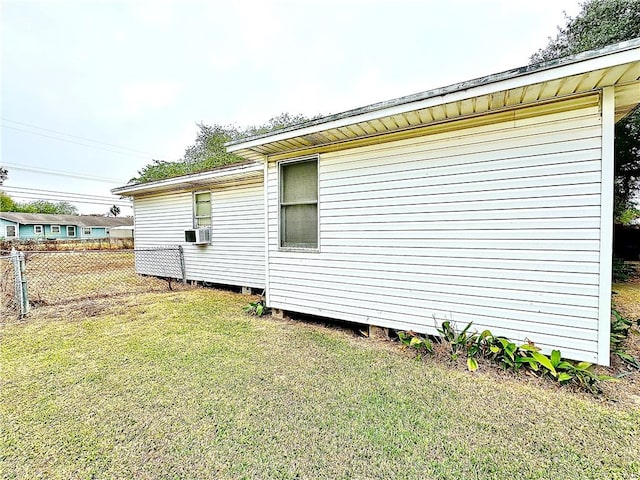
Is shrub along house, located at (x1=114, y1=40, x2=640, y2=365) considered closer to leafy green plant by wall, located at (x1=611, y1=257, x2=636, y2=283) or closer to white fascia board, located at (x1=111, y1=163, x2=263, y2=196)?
white fascia board, located at (x1=111, y1=163, x2=263, y2=196)

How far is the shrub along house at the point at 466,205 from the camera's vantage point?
240cm

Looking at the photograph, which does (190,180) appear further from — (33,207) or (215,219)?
(33,207)

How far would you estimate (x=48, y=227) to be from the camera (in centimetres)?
2828

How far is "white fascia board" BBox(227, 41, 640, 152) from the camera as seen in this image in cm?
204

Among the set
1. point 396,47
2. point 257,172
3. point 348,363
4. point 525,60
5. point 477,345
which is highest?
point 396,47

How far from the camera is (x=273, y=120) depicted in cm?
2038

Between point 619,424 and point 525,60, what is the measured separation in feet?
36.2

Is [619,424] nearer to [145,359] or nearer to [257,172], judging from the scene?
[145,359]

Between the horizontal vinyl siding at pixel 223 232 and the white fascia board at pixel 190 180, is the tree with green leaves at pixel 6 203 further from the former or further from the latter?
the horizontal vinyl siding at pixel 223 232

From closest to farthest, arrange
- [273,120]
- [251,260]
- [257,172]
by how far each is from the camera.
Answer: [257,172] < [251,260] < [273,120]

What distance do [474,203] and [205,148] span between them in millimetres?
22094

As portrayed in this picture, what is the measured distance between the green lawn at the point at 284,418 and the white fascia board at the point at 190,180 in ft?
11.2

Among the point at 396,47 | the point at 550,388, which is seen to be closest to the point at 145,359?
the point at 550,388

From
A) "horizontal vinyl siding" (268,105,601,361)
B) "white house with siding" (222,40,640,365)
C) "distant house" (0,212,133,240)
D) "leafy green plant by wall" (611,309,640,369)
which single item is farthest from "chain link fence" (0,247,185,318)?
"distant house" (0,212,133,240)
